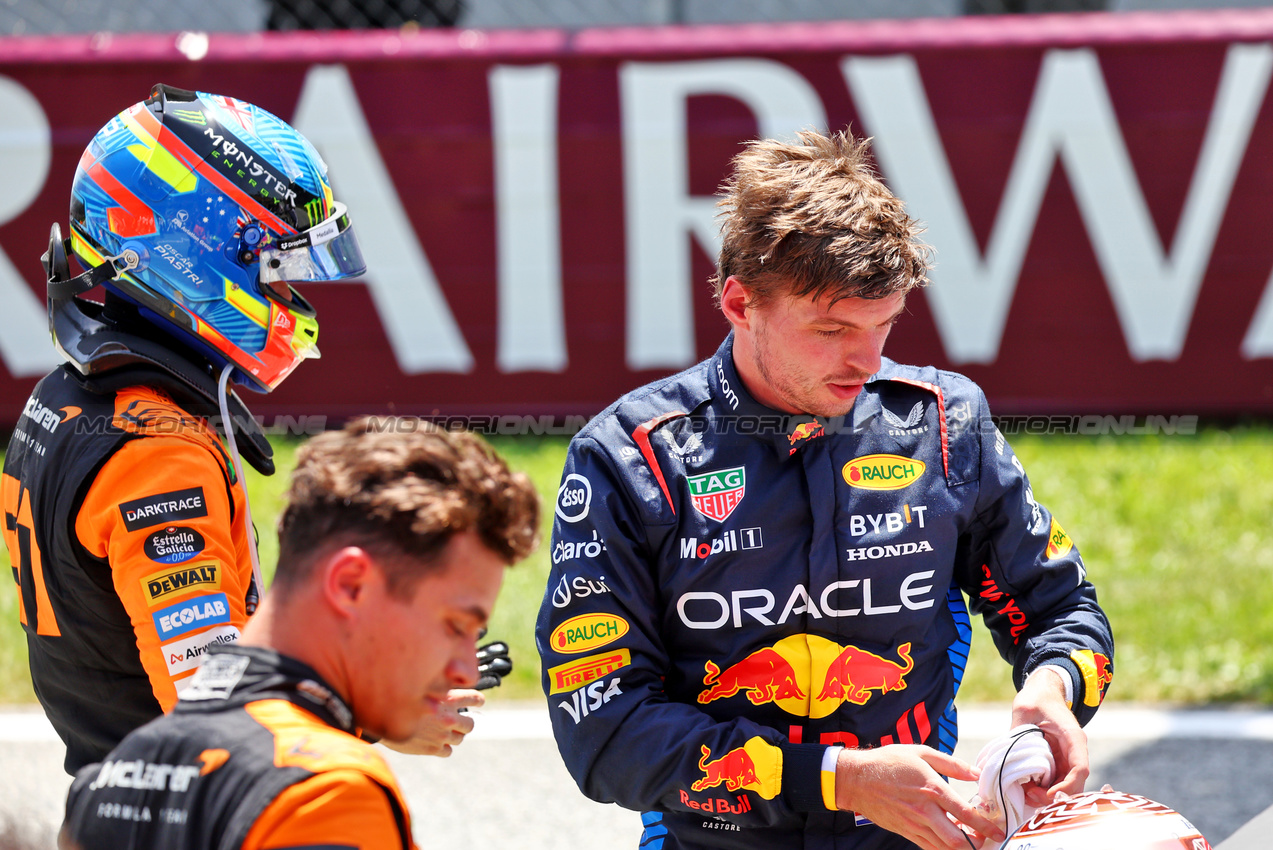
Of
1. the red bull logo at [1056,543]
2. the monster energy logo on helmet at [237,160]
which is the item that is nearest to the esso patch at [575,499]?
the monster energy logo on helmet at [237,160]

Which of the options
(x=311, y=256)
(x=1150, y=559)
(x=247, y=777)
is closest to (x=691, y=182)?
(x=1150, y=559)

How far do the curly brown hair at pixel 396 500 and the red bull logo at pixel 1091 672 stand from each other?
127 cm

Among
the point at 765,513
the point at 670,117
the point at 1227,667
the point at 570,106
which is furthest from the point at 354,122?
the point at 765,513

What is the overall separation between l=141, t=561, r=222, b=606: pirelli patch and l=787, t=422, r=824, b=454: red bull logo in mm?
1081

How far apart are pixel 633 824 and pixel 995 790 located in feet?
8.39

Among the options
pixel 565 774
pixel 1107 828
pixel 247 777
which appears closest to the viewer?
pixel 247 777

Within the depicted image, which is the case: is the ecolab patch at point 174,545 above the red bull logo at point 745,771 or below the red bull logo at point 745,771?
above

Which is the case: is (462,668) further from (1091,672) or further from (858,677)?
(1091,672)

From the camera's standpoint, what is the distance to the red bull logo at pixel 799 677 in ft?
7.77

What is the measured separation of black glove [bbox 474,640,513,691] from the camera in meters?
2.60

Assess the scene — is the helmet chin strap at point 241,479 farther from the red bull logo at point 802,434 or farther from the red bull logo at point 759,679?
the red bull logo at point 802,434

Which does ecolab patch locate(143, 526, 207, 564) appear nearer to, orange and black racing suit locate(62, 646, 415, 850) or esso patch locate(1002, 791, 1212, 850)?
orange and black racing suit locate(62, 646, 415, 850)

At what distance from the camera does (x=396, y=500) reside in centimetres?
160

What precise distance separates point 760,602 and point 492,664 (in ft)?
2.01
